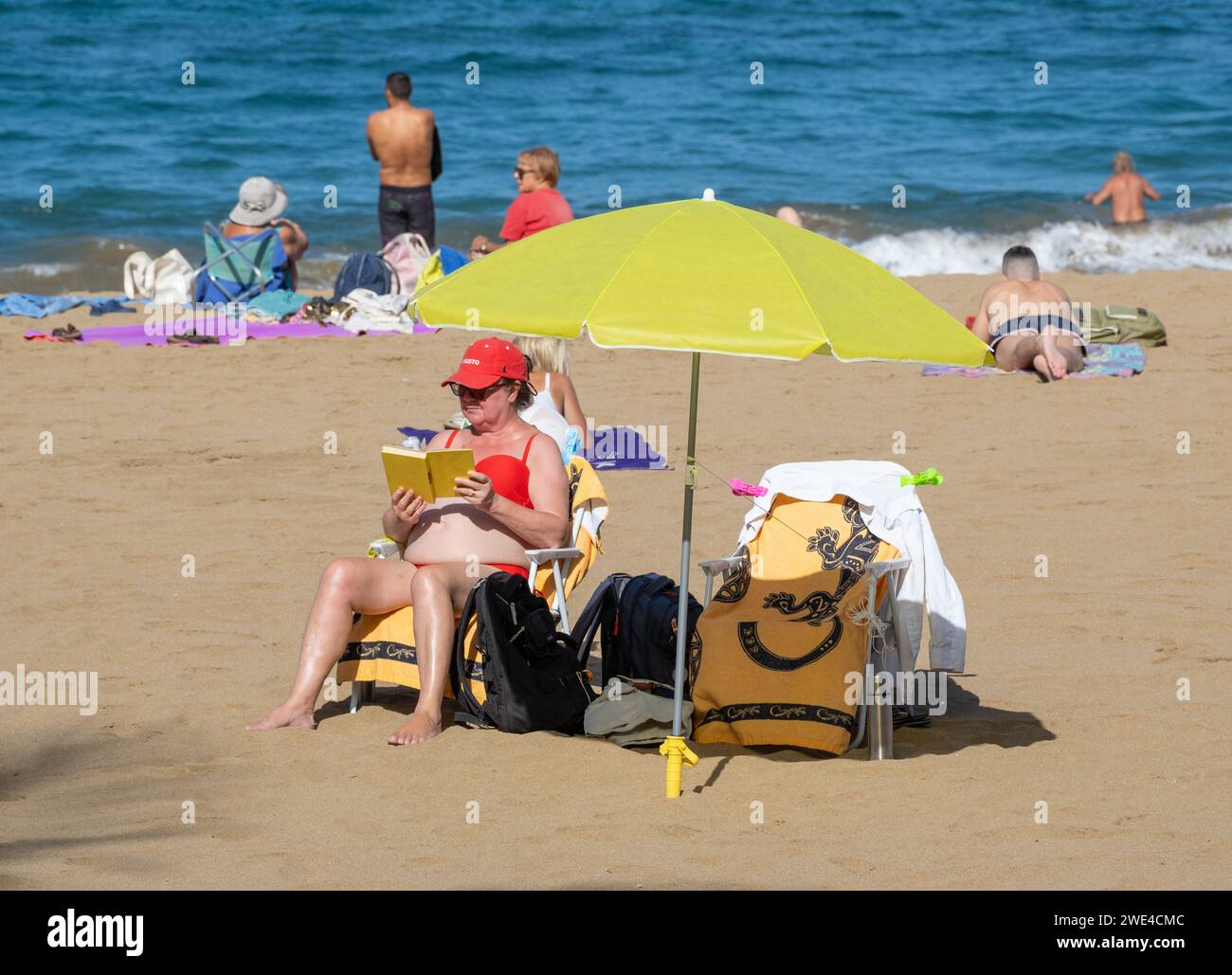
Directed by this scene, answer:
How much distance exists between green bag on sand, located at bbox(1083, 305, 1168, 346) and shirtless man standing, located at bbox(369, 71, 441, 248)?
5271 mm

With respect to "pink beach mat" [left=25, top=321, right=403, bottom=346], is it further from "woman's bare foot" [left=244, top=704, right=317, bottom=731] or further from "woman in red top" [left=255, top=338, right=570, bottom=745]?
"woman's bare foot" [left=244, top=704, right=317, bottom=731]

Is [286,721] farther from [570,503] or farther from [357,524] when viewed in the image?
[357,524]

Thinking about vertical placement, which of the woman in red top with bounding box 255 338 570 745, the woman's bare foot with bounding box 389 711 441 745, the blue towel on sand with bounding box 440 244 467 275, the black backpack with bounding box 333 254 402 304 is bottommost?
the woman's bare foot with bounding box 389 711 441 745

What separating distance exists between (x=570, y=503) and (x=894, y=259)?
12.7 metres

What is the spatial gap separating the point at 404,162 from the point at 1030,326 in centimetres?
548

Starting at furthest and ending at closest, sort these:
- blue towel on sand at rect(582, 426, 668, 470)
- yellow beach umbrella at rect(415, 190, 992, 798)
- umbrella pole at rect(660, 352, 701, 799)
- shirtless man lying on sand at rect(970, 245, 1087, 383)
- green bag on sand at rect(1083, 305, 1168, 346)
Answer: green bag on sand at rect(1083, 305, 1168, 346)
shirtless man lying on sand at rect(970, 245, 1087, 383)
blue towel on sand at rect(582, 426, 668, 470)
umbrella pole at rect(660, 352, 701, 799)
yellow beach umbrella at rect(415, 190, 992, 798)

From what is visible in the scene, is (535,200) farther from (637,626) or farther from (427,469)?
(427,469)

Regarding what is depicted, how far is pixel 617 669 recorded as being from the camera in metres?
5.21

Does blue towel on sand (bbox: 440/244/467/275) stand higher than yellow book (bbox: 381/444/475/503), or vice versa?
blue towel on sand (bbox: 440/244/467/275)

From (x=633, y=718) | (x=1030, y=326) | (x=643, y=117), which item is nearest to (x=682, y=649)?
(x=633, y=718)

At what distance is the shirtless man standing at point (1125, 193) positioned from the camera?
18.2 meters

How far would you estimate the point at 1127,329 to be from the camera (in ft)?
37.1

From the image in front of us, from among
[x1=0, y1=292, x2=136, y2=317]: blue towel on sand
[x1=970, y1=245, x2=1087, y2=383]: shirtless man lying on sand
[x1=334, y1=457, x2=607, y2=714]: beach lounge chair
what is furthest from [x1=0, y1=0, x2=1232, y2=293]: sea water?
[x1=334, y1=457, x2=607, y2=714]: beach lounge chair

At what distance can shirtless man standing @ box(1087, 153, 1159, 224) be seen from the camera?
1816 cm
